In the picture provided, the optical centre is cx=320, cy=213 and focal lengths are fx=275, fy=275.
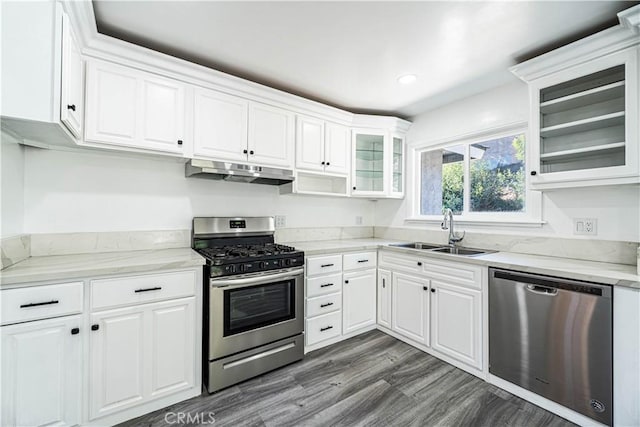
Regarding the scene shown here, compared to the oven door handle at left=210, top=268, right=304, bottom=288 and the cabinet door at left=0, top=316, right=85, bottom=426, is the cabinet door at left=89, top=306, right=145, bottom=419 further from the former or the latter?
the oven door handle at left=210, top=268, right=304, bottom=288

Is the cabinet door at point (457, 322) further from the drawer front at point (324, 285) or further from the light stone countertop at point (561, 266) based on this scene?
the drawer front at point (324, 285)

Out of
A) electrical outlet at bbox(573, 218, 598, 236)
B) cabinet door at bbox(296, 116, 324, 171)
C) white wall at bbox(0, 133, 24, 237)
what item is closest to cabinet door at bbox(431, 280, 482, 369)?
electrical outlet at bbox(573, 218, 598, 236)

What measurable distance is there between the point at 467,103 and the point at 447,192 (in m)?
0.94

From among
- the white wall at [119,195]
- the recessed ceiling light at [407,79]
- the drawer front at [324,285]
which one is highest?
the recessed ceiling light at [407,79]

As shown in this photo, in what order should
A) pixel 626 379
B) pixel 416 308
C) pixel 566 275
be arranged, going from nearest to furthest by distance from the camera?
pixel 626 379 → pixel 566 275 → pixel 416 308

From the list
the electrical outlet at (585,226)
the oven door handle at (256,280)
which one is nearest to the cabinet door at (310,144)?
the oven door handle at (256,280)

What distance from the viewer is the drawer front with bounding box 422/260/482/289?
2.12 metres

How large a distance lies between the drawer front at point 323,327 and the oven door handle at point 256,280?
520 mm

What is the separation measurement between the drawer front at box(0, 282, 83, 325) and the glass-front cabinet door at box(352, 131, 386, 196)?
255 centimetres

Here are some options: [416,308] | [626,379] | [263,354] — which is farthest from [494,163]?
[263,354]

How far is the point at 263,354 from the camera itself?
2.12 m

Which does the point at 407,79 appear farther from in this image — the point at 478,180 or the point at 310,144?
the point at 478,180

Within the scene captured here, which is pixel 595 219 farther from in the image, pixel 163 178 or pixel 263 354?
pixel 163 178

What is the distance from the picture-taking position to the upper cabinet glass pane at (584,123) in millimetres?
1849
